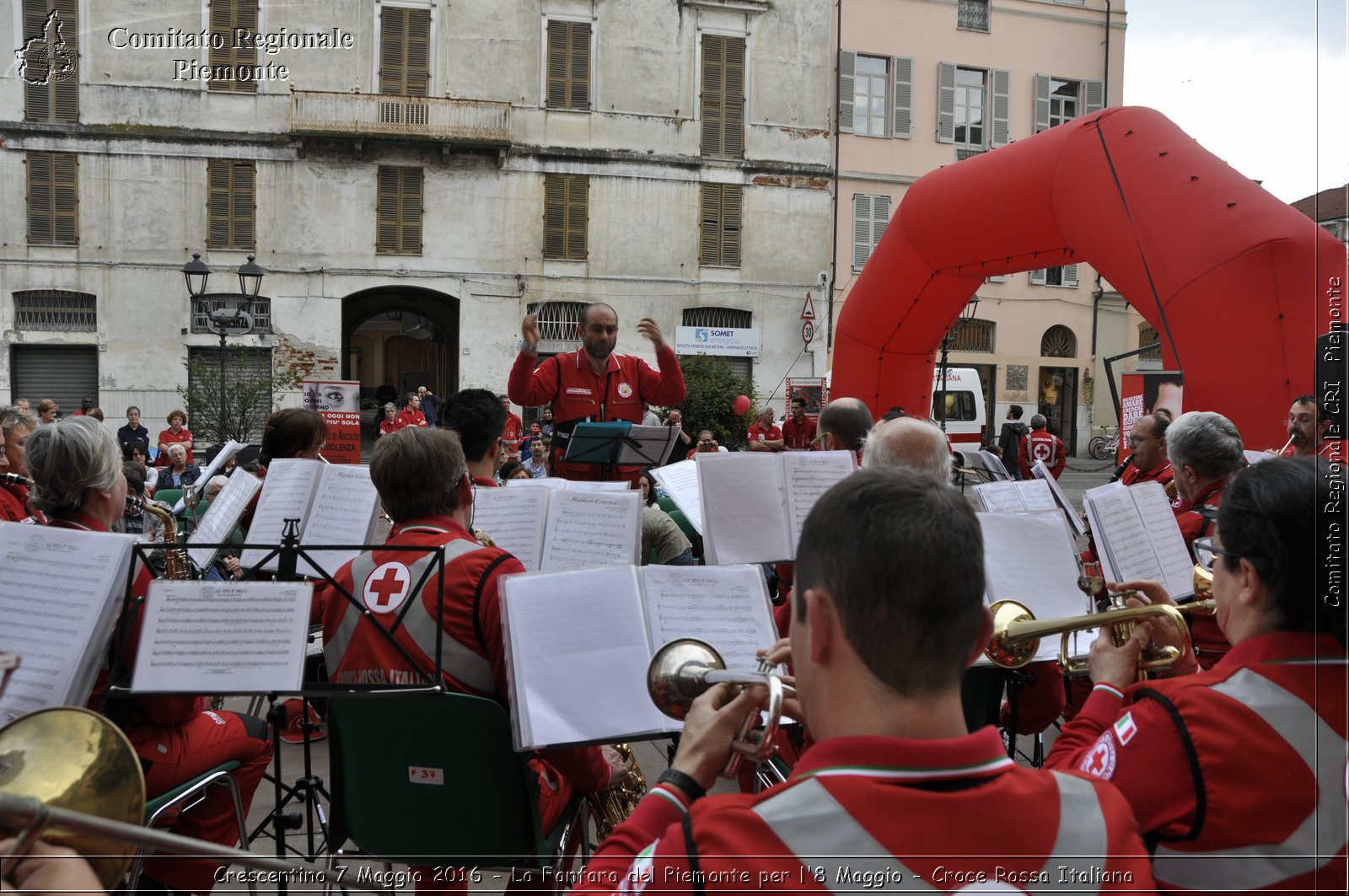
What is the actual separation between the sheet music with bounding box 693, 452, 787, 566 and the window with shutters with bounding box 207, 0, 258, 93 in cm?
2084

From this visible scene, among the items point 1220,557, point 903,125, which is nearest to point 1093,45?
point 903,125

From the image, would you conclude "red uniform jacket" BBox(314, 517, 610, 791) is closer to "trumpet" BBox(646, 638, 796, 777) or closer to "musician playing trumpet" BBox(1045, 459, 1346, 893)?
"trumpet" BBox(646, 638, 796, 777)

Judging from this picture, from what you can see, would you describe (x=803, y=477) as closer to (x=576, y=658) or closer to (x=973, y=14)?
(x=576, y=658)

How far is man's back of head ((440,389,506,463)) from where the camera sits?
4270mm

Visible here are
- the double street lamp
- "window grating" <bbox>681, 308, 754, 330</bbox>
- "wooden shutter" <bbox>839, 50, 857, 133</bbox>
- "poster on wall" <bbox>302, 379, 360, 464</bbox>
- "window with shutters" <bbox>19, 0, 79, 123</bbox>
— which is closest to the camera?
"poster on wall" <bbox>302, 379, 360, 464</bbox>

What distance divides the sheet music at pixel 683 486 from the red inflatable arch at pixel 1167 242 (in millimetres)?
3681

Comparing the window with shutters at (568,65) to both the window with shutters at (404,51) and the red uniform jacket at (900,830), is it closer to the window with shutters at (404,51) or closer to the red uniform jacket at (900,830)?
the window with shutters at (404,51)

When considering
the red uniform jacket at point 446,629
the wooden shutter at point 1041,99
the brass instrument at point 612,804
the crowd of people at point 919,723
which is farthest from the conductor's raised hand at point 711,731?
the wooden shutter at point 1041,99

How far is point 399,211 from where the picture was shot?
21.9 m

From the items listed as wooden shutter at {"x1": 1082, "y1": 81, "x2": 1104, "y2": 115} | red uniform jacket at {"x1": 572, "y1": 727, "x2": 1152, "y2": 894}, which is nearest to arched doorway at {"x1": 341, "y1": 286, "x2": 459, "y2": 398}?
wooden shutter at {"x1": 1082, "y1": 81, "x2": 1104, "y2": 115}

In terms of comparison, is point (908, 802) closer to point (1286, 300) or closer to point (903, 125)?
point (1286, 300)

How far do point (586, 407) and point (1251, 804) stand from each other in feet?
16.7

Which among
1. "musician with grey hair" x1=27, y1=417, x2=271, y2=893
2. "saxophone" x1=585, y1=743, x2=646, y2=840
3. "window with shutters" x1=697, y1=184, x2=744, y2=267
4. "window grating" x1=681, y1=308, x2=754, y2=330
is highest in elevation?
"window with shutters" x1=697, y1=184, x2=744, y2=267

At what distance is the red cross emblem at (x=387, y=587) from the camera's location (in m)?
2.88
